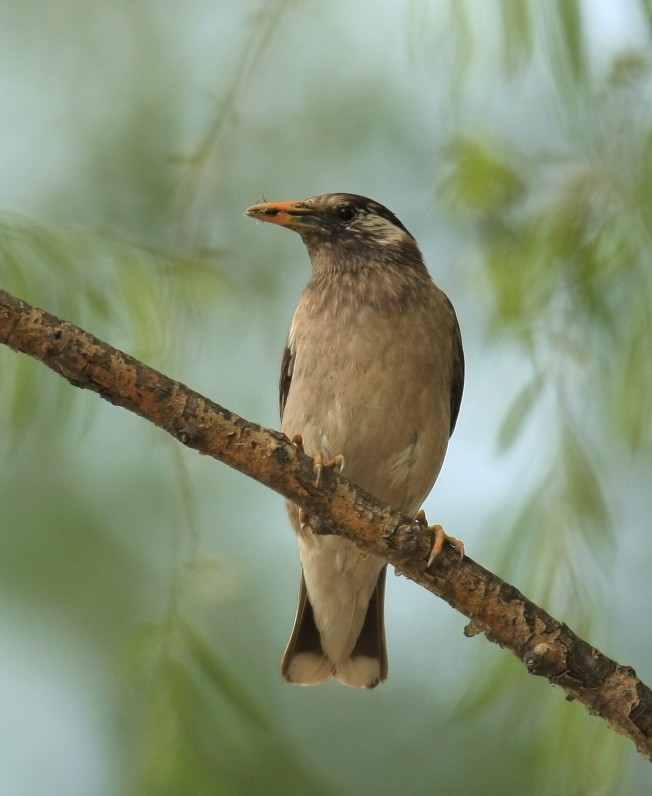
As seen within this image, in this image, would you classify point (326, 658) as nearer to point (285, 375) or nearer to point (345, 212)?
point (285, 375)

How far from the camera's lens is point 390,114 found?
167 inches

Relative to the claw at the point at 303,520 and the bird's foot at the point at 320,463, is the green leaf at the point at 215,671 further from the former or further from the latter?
the claw at the point at 303,520

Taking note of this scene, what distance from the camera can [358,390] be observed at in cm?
418

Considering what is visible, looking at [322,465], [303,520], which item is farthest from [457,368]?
[322,465]

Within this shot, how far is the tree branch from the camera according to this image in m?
2.81

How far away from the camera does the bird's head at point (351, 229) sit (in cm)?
475

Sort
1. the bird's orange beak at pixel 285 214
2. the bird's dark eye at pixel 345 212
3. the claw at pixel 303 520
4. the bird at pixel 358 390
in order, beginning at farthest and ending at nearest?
the bird's dark eye at pixel 345 212 → the bird's orange beak at pixel 285 214 → the bird at pixel 358 390 → the claw at pixel 303 520

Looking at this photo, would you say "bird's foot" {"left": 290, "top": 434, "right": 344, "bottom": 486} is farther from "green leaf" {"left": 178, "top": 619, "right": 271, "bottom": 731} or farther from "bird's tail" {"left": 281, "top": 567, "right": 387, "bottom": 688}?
"bird's tail" {"left": 281, "top": 567, "right": 387, "bottom": 688}

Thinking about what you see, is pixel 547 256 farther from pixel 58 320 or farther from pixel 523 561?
pixel 58 320

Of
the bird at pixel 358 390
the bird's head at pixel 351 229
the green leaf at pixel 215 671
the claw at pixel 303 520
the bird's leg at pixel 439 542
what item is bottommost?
the green leaf at pixel 215 671

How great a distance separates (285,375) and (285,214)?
2.13 feet

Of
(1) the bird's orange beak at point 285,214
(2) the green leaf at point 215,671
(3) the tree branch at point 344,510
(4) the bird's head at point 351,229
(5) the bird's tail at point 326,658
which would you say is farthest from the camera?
(4) the bird's head at point 351,229

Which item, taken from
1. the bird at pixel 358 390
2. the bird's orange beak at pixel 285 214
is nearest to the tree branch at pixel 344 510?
the bird at pixel 358 390

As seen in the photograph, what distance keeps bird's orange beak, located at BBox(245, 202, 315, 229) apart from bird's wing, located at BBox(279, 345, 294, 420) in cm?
50
